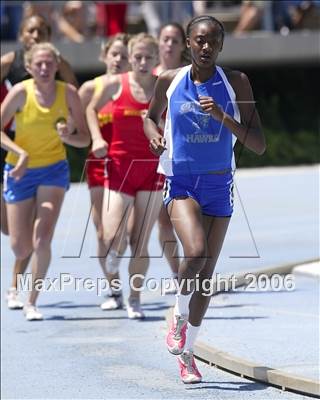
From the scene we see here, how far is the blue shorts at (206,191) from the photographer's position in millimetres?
8156

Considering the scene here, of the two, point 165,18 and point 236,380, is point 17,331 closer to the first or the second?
point 236,380

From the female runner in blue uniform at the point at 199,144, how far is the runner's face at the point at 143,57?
2.42 meters

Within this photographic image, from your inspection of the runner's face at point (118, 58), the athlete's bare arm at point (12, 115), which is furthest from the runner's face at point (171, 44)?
Result: the athlete's bare arm at point (12, 115)

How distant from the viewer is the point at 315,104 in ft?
72.8

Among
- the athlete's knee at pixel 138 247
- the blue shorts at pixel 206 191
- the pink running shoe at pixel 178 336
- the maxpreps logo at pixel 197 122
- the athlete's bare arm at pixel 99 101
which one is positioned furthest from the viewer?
the athlete's bare arm at pixel 99 101

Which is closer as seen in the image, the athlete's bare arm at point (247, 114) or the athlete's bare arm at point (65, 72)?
the athlete's bare arm at point (247, 114)

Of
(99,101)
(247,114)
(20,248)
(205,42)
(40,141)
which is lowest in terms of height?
(20,248)

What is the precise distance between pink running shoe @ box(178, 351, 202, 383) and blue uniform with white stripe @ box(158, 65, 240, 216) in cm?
89

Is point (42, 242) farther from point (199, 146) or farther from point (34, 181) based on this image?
point (199, 146)

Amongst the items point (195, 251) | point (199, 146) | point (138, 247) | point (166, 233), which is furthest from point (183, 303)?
point (166, 233)

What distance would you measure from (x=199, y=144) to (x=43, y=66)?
3.03 metres

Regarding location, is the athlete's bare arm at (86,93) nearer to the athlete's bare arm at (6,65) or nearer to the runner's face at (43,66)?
the runner's face at (43,66)

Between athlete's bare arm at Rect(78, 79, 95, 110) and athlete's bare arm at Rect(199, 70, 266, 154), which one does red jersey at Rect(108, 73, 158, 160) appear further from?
athlete's bare arm at Rect(199, 70, 266, 154)

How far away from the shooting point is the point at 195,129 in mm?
8023
